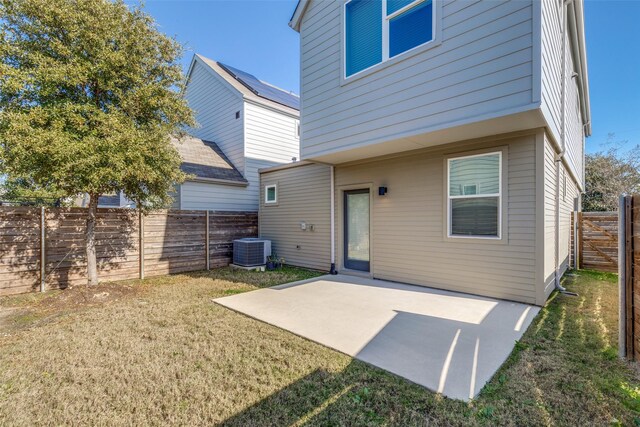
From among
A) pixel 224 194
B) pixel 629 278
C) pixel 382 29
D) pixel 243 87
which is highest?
pixel 243 87

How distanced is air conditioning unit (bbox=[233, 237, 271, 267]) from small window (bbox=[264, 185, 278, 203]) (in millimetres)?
1405

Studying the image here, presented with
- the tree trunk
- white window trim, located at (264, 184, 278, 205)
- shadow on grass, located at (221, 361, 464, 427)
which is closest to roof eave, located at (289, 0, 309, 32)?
white window trim, located at (264, 184, 278, 205)

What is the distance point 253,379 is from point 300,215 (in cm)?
562

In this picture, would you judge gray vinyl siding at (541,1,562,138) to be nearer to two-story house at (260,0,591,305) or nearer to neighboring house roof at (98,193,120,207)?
two-story house at (260,0,591,305)

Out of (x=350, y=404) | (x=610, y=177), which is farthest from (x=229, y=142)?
(x=610, y=177)

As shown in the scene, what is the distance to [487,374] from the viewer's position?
8.18ft

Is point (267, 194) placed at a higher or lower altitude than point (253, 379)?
higher

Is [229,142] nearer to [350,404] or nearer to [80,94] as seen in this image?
[80,94]

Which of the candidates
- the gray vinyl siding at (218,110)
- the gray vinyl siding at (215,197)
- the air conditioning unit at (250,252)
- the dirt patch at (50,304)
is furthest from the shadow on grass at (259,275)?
the gray vinyl siding at (218,110)

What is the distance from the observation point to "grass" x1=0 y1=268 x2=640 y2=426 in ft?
6.59

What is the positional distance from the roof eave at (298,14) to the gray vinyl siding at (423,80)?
106 mm

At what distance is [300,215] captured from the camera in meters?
7.91

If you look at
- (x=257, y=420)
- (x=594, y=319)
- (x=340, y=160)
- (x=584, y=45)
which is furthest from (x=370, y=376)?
(x=584, y=45)

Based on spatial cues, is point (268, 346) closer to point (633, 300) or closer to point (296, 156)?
point (633, 300)
